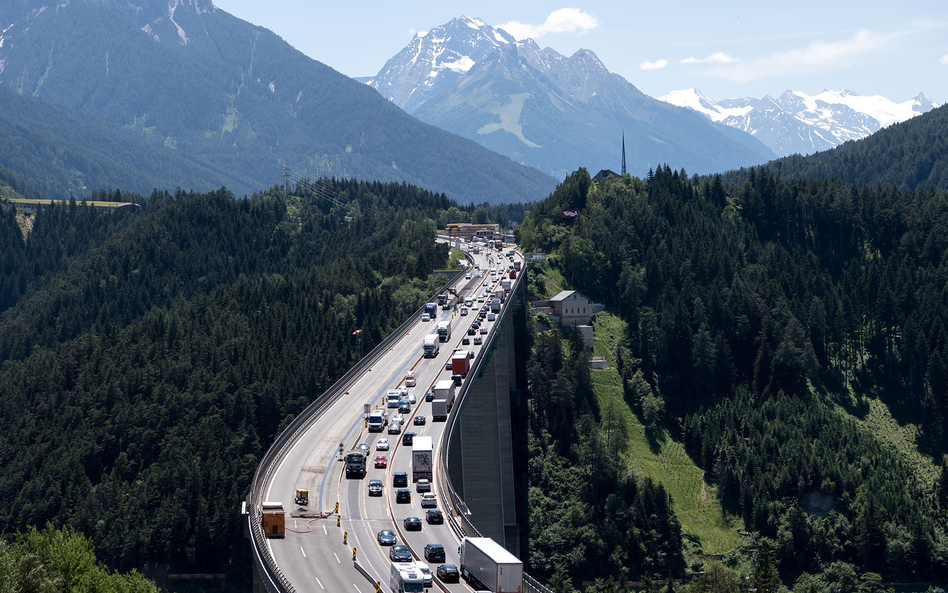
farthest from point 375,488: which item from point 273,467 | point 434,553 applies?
point 434,553

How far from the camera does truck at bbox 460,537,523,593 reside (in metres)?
53.4

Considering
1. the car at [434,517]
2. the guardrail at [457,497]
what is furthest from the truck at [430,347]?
the car at [434,517]

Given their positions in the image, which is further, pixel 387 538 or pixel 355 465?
pixel 355 465

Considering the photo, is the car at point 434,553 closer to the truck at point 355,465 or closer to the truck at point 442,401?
the truck at point 355,465

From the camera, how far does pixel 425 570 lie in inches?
2218

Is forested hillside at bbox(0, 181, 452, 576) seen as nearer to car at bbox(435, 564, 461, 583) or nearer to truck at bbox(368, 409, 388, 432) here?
truck at bbox(368, 409, 388, 432)

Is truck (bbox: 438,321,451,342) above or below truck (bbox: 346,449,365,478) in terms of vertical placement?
above

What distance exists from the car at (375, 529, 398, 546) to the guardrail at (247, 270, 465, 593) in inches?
258

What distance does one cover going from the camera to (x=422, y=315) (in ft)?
513

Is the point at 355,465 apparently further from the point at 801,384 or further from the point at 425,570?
the point at 801,384

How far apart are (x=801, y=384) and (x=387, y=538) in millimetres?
113890

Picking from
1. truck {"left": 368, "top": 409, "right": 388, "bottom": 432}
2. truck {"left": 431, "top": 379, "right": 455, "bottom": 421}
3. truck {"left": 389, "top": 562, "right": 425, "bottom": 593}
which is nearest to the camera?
truck {"left": 389, "top": 562, "right": 425, "bottom": 593}

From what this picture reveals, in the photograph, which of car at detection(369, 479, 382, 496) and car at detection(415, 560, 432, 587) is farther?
car at detection(369, 479, 382, 496)

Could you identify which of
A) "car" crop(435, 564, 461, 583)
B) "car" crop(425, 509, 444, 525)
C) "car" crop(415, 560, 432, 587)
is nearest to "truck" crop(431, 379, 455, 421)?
"car" crop(425, 509, 444, 525)
